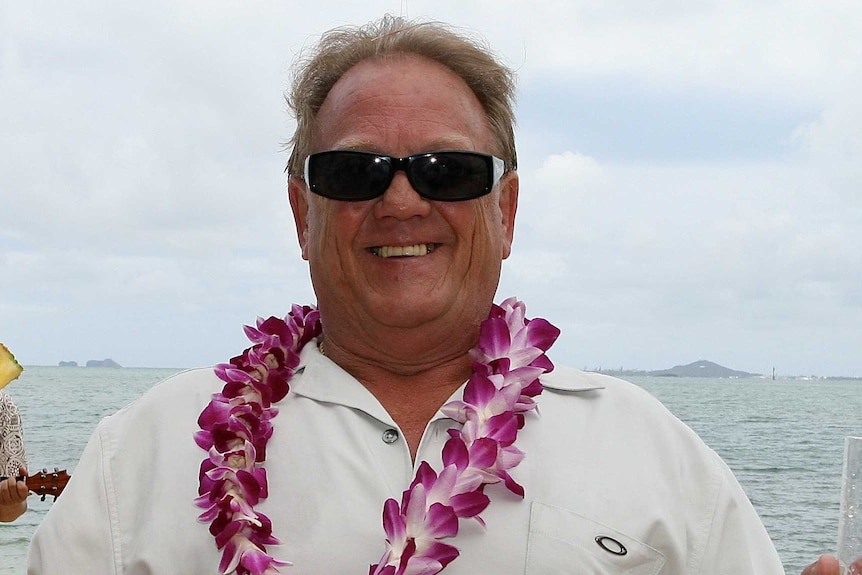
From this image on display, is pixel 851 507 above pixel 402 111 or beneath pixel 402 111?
beneath

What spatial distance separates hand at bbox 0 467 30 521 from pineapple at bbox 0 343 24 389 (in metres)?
2.12

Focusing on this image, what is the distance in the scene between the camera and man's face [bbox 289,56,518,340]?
7.86ft

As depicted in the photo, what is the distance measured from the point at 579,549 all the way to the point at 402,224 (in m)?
0.81

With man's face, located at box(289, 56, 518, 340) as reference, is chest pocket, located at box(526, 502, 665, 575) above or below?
below

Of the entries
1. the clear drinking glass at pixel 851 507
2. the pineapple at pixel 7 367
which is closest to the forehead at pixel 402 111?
the clear drinking glass at pixel 851 507

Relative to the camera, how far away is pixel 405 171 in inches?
93.2

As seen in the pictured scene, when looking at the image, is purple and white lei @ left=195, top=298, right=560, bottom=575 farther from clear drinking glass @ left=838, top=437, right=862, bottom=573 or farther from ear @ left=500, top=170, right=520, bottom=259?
clear drinking glass @ left=838, top=437, right=862, bottom=573

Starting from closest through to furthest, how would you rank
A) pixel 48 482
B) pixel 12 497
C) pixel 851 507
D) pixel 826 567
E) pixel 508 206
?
pixel 851 507 < pixel 826 567 < pixel 508 206 < pixel 48 482 < pixel 12 497

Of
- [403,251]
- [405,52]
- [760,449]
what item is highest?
[405,52]

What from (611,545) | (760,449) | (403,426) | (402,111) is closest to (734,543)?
(611,545)

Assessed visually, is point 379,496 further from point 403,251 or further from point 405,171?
point 405,171

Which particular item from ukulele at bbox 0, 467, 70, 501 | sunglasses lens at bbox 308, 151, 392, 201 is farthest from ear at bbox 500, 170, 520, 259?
ukulele at bbox 0, 467, 70, 501

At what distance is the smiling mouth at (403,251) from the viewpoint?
2402 mm

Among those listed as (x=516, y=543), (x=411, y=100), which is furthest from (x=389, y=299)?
(x=516, y=543)
